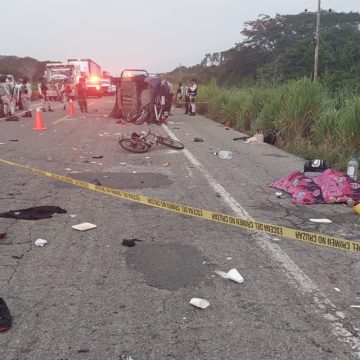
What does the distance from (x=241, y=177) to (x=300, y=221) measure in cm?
288

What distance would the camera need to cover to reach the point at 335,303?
12.5 ft

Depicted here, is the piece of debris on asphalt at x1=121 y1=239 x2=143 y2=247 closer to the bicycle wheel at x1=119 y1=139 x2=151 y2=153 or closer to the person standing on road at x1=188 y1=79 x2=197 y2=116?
the bicycle wheel at x1=119 y1=139 x2=151 y2=153

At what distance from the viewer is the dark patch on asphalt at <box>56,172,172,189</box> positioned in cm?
802

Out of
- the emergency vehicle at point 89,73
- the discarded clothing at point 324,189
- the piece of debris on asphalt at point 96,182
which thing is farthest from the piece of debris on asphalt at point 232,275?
the emergency vehicle at point 89,73

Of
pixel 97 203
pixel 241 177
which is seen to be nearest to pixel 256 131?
pixel 241 177

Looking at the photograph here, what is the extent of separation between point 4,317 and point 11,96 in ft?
68.7

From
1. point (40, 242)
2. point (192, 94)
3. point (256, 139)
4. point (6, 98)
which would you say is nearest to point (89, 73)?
point (192, 94)

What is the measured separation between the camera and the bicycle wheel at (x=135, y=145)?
11562mm

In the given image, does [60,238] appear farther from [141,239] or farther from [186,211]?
[186,211]

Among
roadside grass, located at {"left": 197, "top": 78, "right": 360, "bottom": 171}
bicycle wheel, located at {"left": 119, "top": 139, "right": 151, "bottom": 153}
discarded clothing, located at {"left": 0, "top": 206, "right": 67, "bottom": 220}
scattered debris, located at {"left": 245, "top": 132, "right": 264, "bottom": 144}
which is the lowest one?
scattered debris, located at {"left": 245, "top": 132, "right": 264, "bottom": 144}

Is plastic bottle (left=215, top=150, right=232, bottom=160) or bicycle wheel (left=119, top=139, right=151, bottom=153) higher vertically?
bicycle wheel (left=119, top=139, right=151, bottom=153)

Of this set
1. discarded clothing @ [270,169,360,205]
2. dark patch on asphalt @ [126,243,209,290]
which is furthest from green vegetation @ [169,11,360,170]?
dark patch on asphalt @ [126,243,209,290]

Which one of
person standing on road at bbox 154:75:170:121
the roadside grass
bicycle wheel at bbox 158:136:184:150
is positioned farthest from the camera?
person standing on road at bbox 154:75:170:121

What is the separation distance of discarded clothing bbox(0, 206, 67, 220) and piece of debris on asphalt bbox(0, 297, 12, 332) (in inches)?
97.9
